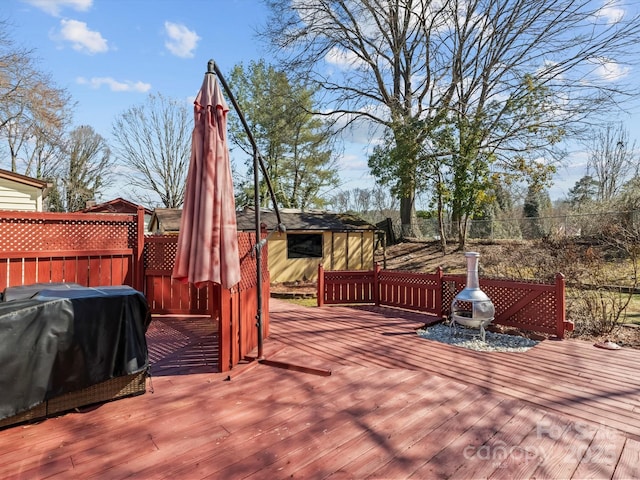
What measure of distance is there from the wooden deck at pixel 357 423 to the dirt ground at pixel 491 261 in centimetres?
201

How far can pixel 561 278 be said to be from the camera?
16.0ft

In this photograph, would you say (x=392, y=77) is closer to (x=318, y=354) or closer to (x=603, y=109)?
(x=603, y=109)

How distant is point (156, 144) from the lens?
21047 millimetres

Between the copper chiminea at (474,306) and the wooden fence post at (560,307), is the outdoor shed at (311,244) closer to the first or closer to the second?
the copper chiminea at (474,306)

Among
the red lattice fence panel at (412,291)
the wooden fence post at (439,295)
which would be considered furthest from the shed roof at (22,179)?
the wooden fence post at (439,295)

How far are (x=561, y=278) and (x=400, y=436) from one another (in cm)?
391

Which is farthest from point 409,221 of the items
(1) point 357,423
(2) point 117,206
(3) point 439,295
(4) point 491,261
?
(2) point 117,206

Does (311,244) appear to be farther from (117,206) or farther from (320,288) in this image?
(117,206)

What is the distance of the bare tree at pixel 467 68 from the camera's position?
1279cm

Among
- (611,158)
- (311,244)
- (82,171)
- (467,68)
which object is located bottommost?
(311,244)

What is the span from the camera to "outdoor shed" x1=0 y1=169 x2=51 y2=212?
859cm

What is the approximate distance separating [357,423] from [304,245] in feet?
40.4

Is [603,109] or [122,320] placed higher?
[603,109]

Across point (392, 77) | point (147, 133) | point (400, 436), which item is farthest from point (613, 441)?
point (147, 133)
